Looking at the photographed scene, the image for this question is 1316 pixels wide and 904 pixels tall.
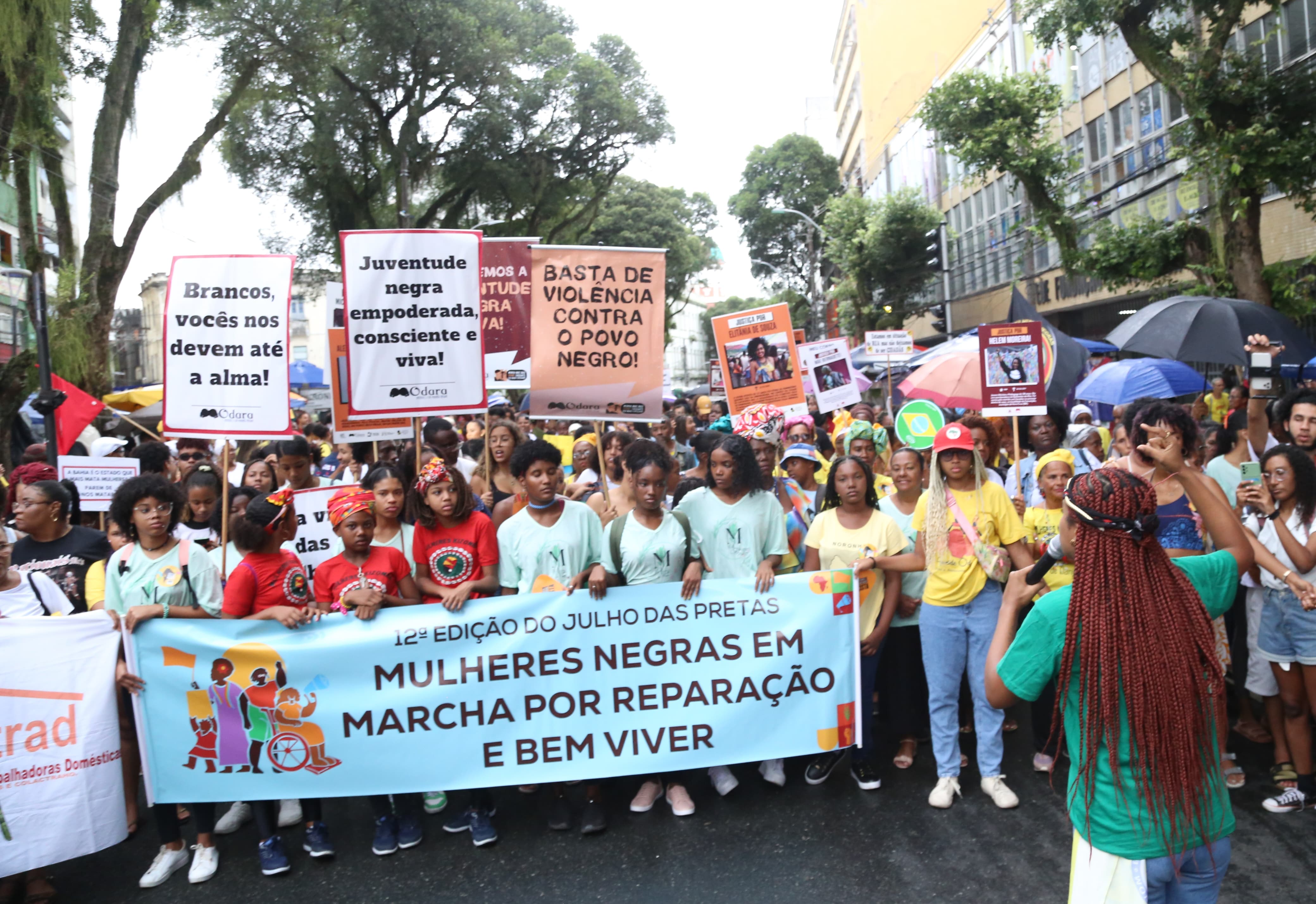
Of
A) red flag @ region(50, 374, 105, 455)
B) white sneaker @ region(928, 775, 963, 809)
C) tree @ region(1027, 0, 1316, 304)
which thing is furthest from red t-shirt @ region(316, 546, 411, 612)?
tree @ region(1027, 0, 1316, 304)

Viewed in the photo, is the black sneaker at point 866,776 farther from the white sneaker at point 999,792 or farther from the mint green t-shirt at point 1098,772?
the mint green t-shirt at point 1098,772

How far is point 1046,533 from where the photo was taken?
536cm

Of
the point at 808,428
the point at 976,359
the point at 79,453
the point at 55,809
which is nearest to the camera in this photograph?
the point at 55,809

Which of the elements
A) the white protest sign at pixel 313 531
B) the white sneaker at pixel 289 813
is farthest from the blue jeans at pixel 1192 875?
the white protest sign at pixel 313 531

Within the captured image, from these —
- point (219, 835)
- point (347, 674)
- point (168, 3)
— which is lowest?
point (219, 835)

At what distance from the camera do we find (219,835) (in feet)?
16.0

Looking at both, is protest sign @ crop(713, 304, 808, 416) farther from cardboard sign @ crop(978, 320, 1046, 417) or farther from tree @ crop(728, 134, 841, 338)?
tree @ crop(728, 134, 841, 338)

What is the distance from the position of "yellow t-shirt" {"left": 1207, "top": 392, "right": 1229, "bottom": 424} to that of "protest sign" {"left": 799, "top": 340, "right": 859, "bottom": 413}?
4660mm

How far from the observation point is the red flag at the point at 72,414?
9258 millimetres

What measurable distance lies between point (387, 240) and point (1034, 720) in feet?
14.3

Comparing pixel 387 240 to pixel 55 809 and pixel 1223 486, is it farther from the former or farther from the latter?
pixel 1223 486

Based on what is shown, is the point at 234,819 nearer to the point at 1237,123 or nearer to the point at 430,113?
the point at 1237,123

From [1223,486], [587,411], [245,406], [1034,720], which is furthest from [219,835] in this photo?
[1223,486]

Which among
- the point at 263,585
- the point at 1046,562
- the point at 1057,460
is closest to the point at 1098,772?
the point at 1046,562
